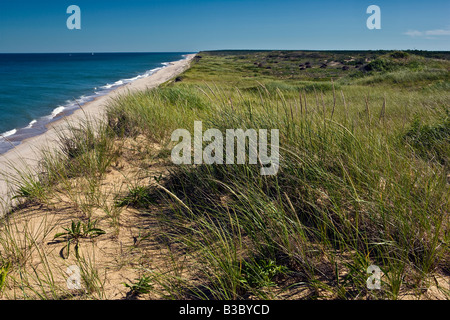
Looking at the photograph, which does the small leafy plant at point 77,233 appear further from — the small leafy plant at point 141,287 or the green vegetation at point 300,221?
the small leafy plant at point 141,287

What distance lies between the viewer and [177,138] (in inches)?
183

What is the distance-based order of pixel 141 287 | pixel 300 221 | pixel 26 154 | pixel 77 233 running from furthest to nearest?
pixel 26 154
pixel 77 233
pixel 300 221
pixel 141 287

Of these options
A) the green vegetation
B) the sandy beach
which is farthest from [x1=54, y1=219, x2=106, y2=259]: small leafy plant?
the sandy beach

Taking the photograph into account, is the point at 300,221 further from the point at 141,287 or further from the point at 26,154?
the point at 26,154

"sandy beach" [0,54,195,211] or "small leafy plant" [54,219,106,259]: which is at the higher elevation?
"sandy beach" [0,54,195,211]

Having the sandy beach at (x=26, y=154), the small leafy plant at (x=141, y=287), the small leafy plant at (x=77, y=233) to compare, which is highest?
the sandy beach at (x=26, y=154)

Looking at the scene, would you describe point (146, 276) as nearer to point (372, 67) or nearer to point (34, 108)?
point (34, 108)

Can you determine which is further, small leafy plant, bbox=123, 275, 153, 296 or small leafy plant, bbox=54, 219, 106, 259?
small leafy plant, bbox=54, 219, 106, 259

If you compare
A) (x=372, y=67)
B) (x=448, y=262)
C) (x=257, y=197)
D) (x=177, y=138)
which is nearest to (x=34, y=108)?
(x=177, y=138)

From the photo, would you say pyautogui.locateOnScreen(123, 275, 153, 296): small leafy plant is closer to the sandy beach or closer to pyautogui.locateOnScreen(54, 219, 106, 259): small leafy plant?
pyautogui.locateOnScreen(54, 219, 106, 259): small leafy plant

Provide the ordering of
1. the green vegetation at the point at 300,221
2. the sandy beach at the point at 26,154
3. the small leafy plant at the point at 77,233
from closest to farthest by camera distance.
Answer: the green vegetation at the point at 300,221, the small leafy plant at the point at 77,233, the sandy beach at the point at 26,154

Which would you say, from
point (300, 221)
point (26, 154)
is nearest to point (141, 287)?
point (300, 221)

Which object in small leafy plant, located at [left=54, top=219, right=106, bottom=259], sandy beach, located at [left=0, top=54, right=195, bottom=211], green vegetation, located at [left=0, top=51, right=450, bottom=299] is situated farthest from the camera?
sandy beach, located at [left=0, top=54, right=195, bottom=211]

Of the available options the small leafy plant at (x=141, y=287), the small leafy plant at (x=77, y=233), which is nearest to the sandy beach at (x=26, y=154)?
the small leafy plant at (x=77, y=233)
